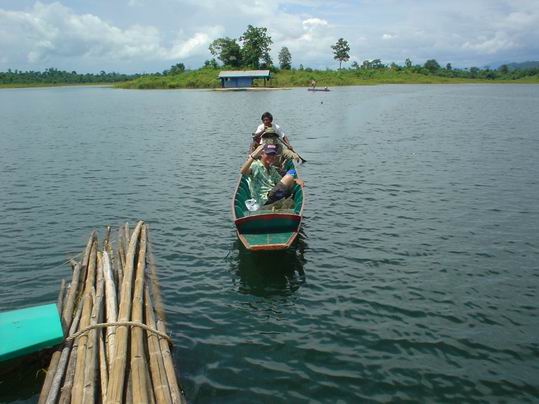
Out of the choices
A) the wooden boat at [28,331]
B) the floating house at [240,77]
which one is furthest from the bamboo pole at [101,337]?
the floating house at [240,77]

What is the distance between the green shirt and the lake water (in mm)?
1817

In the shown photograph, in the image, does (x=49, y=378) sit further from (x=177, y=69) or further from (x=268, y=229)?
(x=177, y=69)

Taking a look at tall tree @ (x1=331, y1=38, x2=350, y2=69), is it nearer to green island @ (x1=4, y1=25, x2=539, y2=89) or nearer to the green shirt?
green island @ (x1=4, y1=25, x2=539, y2=89)

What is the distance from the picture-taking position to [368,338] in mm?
9250

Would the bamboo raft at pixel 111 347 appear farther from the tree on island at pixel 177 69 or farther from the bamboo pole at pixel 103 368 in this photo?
the tree on island at pixel 177 69

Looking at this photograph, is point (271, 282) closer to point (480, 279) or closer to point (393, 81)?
point (480, 279)

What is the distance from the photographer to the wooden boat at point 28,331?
7436 millimetres

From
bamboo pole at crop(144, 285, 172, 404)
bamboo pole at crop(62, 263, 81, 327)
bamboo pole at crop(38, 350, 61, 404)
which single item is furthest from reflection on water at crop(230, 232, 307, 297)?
bamboo pole at crop(38, 350, 61, 404)

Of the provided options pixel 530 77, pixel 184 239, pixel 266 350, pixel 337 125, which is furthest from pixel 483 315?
pixel 530 77

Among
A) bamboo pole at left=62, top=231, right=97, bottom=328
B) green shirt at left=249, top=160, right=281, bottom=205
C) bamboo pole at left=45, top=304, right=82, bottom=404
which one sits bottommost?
bamboo pole at left=45, top=304, right=82, bottom=404

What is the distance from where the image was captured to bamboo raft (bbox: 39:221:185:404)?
6.38m

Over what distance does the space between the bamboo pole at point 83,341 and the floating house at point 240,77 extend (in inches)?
3862

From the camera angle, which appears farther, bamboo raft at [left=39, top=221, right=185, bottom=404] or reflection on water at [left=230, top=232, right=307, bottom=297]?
reflection on water at [left=230, top=232, right=307, bottom=297]

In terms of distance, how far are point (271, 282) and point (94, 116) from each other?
49218 mm
